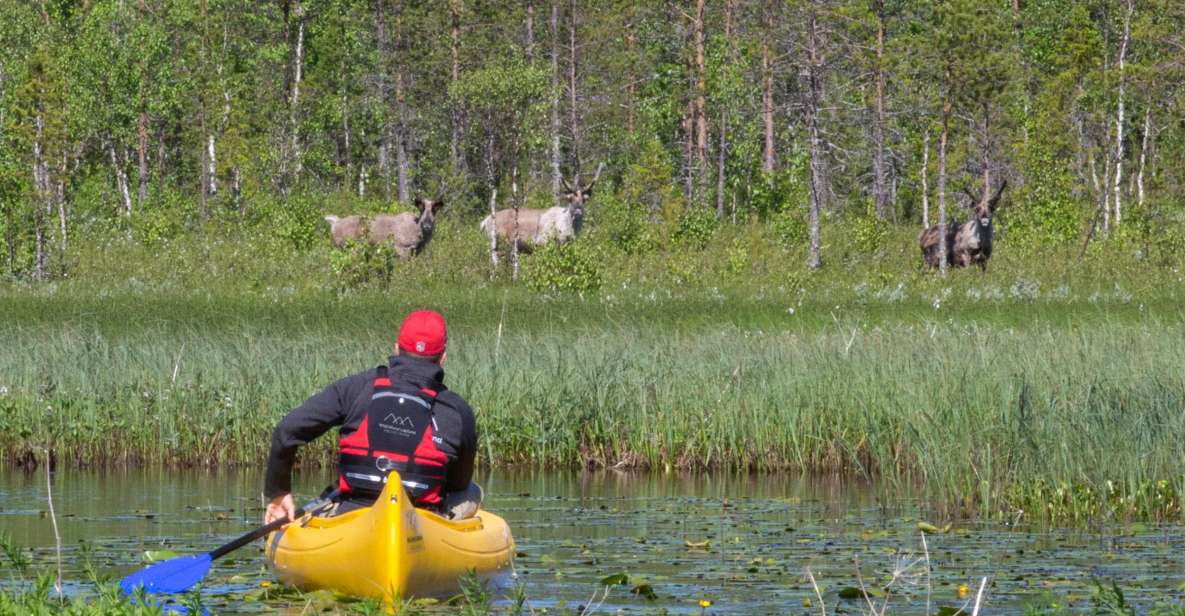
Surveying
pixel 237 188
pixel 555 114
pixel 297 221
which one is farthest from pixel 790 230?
pixel 237 188

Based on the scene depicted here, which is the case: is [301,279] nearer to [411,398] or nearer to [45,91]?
[45,91]

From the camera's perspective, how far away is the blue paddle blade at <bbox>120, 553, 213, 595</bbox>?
8.97m

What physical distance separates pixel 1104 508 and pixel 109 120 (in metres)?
36.7

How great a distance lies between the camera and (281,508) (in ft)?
33.5

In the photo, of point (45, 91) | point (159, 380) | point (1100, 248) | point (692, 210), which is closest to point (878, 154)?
point (692, 210)

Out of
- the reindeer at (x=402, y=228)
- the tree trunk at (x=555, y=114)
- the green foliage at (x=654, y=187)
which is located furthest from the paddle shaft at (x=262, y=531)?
the tree trunk at (x=555, y=114)

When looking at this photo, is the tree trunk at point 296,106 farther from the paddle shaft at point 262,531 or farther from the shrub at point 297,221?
the paddle shaft at point 262,531

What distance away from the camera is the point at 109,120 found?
45344 millimetres

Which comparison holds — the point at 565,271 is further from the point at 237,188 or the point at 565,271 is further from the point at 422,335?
the point at 422,335

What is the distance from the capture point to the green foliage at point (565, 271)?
30281 mm

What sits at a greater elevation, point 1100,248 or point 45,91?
point 45,91

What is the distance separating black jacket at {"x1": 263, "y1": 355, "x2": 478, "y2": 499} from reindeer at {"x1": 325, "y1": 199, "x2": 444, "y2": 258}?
90.3 ft

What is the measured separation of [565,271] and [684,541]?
1839 cm

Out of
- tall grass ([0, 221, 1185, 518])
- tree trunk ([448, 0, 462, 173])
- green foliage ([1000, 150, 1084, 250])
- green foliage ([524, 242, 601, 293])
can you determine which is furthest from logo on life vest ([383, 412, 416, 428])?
tree trunk ([448, 0, 462, 173])
